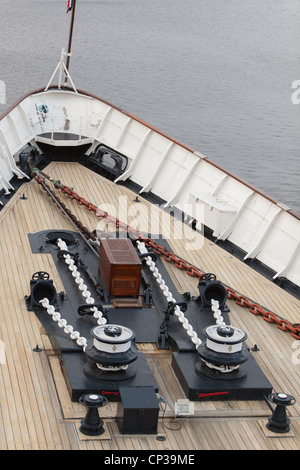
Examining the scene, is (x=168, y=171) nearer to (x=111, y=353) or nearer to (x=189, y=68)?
(x=111, y=353)

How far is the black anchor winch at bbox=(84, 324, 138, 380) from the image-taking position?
20.7 ft

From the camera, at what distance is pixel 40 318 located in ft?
24.7

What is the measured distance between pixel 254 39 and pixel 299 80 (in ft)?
25.4

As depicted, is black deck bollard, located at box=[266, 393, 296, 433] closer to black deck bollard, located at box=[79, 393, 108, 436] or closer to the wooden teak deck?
the wooden teak deck

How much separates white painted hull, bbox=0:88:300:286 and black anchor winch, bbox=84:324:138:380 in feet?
10.0

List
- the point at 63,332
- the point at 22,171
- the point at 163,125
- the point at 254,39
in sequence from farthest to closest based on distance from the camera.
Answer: the point at 254,39 < the point at 163,125 < the point at 22,171 < the point at 63,332

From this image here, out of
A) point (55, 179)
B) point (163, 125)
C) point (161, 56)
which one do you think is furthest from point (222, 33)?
point (55, 179)

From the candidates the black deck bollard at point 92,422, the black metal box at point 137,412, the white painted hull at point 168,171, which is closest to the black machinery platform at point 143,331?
the black metal box at point 137,412

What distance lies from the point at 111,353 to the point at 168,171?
17.7ft

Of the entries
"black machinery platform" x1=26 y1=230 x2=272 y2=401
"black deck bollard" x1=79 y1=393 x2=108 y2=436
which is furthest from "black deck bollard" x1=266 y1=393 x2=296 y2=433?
"black deck bollard" x1=79 y1=393 x2=108 y2=436

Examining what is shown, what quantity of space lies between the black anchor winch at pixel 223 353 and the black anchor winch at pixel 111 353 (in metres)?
0.62

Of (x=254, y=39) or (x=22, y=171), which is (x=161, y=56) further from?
(x=22, y=171)

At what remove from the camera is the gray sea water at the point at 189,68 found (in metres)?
20.1
